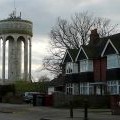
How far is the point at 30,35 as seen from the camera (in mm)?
112188

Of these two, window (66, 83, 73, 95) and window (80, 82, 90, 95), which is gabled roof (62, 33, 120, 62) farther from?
window (80, 82, 90, 95)

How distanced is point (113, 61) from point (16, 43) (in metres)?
55.6

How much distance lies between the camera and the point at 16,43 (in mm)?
110250

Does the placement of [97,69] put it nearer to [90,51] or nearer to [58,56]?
[90,51]

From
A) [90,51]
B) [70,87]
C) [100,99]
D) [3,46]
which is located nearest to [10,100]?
[70,87]

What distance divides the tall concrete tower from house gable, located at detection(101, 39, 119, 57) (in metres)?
52.3

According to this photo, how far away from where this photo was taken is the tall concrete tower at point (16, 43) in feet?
359

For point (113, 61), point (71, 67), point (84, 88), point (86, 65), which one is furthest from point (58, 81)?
point (113, 61)

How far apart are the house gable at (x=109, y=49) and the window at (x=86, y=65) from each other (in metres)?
4.20

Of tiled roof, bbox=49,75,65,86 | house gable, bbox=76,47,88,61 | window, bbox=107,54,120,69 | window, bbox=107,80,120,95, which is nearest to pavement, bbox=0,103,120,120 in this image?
window, bbox=107,80,120,95

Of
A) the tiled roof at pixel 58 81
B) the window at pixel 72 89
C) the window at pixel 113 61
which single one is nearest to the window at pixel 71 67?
the window at pixel 72 89

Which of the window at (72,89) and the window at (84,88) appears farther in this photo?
the window at (72,89)

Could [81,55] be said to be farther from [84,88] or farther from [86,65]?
[84,88]

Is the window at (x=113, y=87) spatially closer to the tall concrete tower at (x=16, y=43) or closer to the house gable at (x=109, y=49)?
the house gable at (x=109, y=49)
